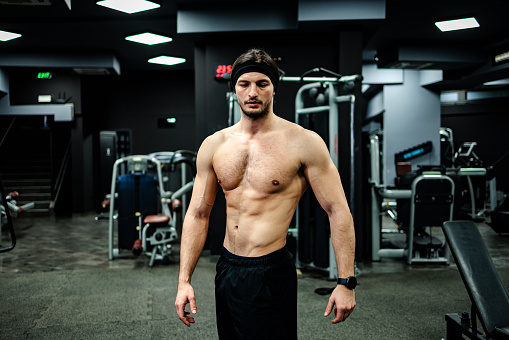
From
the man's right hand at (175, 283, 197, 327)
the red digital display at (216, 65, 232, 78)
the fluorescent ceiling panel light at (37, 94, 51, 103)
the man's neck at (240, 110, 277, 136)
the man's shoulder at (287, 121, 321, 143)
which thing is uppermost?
the fluorescent ceiling panel light at (37, 94, 51, 103)

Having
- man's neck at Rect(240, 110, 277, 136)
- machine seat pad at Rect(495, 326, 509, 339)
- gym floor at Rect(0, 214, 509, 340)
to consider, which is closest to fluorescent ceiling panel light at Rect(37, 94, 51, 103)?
gym floor at Rect(0, 214, 509, 340)

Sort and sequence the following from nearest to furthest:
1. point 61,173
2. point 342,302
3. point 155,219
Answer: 1. point 342,302
2. point 155,219
3. point 61,173

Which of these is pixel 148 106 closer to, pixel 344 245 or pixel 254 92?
pixel 254 92

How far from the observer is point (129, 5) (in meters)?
4.61

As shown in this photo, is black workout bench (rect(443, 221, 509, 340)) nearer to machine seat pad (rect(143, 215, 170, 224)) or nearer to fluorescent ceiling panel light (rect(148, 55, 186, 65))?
machine seat pad (rect(143, 215, 170, 224))

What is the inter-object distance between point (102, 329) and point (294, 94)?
10.5 ft

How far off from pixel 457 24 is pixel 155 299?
5.59 m

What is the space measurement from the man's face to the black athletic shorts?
523 mm

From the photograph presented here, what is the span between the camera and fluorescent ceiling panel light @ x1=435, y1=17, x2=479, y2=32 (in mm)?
5621

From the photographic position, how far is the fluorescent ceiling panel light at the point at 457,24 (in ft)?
18.4

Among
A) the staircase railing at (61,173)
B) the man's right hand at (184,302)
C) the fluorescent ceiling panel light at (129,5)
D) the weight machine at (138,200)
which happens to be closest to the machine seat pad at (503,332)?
the man's right hand at (184,302)

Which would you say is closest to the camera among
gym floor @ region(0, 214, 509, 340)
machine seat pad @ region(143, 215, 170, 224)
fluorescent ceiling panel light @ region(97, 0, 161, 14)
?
gym floor @ region(0, 214, 509, 340)

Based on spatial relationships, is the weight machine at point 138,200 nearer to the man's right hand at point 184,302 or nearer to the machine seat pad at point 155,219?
the machine seat pad at point 155,219

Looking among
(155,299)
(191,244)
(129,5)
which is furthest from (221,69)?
(191,244)
